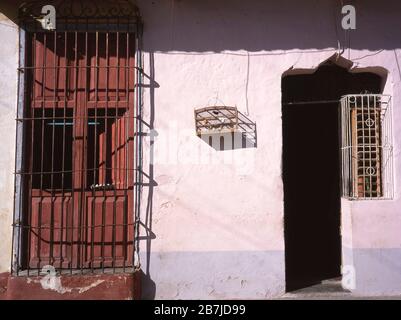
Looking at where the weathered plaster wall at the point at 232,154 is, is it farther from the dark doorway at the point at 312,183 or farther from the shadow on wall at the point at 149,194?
the dark doorway at the point at 312,183

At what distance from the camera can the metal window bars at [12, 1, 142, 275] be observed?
464 cm

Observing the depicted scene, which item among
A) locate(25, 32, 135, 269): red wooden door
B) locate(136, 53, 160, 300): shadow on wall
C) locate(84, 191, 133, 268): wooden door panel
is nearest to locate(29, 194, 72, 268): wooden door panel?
locate(25, 32, 135, 269): red wooden door

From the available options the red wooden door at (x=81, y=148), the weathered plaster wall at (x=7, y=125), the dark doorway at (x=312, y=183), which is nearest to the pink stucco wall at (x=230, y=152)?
the weathered plaster wall at (x=7, y=125)

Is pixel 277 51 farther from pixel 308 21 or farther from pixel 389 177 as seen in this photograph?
pixel 389 177

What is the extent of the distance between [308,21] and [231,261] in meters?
2.91

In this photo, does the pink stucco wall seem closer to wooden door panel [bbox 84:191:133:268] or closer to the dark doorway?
wooden door panel [bbox 84:191:133:268]

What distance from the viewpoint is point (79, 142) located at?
4734 mm

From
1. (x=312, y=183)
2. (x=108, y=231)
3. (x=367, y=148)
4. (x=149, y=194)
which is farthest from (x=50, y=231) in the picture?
(x=367, y=148)

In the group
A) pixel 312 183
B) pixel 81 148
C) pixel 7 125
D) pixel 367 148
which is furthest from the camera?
pixel 312 183

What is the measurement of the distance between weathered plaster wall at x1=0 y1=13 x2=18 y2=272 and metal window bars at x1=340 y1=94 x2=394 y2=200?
3.82 metres

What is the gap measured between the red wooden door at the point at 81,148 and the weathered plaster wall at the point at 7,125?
18 centimetres

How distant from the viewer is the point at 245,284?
465cm

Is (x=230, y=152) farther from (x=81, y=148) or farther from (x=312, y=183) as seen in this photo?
(x=312, y=183)

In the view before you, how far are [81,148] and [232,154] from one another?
1.72m
